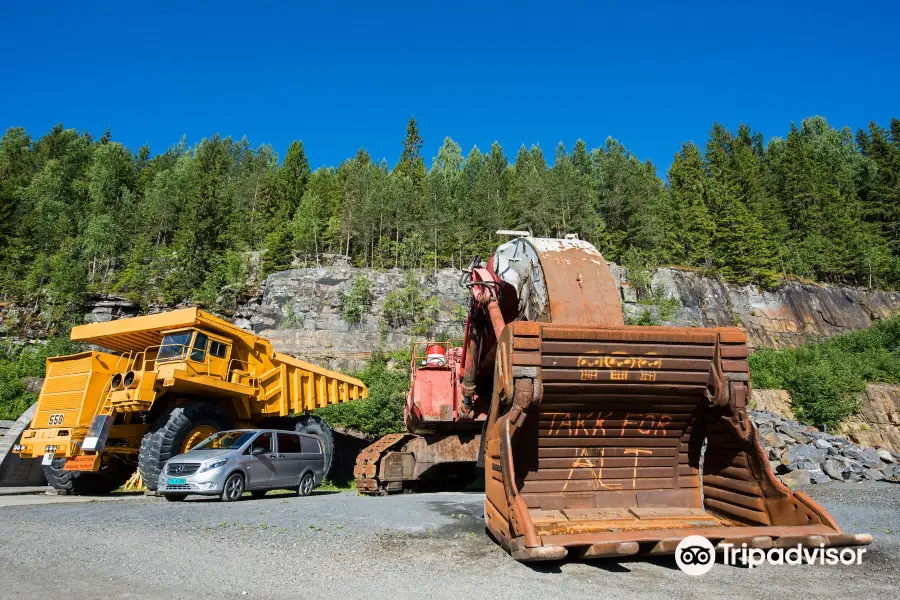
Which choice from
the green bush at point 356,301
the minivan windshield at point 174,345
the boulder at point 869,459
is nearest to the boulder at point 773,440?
the boulder at point 869,459

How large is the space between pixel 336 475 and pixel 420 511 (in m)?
10.3

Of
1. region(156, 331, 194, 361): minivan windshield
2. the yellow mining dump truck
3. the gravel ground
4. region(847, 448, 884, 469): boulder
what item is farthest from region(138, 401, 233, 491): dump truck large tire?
region(847, 448, 884, 469): boulder

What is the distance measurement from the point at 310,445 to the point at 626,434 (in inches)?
355

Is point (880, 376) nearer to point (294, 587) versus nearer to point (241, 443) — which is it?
point (241, 443)

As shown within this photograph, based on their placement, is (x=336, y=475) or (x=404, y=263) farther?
(x=404, y=263)

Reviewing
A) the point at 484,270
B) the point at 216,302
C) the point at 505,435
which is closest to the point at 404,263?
the point at 216,302

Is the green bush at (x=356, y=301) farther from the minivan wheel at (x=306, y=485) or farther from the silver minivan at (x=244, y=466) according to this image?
the minivan wheel at (x=306, y=485)

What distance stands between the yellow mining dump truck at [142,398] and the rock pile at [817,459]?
12101 mm

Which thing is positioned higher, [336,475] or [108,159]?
[108,159]

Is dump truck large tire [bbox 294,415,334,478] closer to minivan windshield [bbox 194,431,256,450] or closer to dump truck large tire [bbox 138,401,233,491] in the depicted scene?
dump truck large tire [bbox 138,401,233,491]

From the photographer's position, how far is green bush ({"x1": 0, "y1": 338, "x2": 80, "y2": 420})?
24.6 meters

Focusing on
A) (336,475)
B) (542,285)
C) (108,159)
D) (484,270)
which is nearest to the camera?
(542,285)

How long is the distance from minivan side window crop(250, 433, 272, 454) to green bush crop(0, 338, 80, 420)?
20138 millimetres

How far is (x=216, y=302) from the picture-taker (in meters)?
41.8
